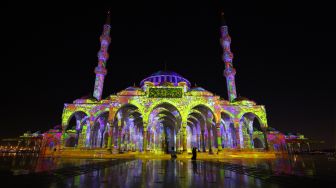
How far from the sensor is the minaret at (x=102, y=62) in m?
29.2

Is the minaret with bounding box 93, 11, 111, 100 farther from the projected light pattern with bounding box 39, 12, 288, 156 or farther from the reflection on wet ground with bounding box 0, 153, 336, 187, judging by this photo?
the reflection on wet ground with bounding box 0, 153, 336, 187

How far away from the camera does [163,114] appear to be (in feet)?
103

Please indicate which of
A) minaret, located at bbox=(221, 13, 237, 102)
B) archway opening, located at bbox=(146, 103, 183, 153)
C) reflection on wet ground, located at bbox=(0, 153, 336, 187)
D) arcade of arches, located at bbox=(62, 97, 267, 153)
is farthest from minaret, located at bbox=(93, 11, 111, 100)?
reflection on wet ground, located at bbox=(0, 153, 336, 187)

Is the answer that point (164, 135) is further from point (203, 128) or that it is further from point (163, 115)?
point (203, 128)

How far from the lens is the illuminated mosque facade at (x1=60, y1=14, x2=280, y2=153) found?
23.1 meters

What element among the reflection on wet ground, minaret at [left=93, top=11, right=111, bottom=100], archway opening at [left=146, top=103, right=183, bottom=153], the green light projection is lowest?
the reflection on wet ground

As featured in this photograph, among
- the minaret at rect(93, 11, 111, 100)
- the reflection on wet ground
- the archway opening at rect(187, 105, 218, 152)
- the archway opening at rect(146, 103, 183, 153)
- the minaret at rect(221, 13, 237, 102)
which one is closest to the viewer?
the reflection on wet ground

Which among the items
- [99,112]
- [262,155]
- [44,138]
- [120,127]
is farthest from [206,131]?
[44,138]

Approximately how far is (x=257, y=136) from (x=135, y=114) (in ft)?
79.1

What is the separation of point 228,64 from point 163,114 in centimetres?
1441

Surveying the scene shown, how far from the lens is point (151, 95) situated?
76.7 feet

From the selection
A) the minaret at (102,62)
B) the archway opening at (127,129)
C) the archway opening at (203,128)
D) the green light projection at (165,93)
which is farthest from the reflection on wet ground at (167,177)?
the minaret at (102,62)

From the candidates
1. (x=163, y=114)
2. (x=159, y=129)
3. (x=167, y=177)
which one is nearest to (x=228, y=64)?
(x=163, y=114)

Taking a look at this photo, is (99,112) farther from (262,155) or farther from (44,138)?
(262,155)
